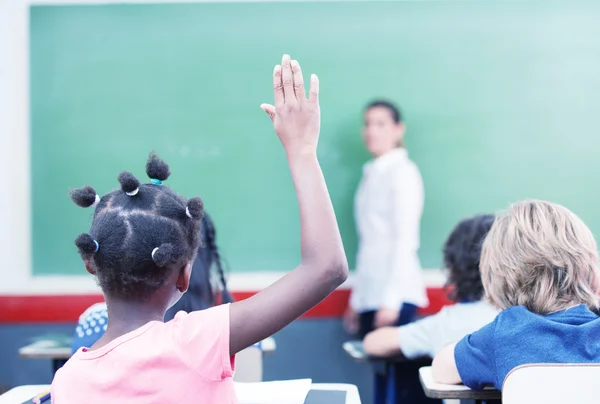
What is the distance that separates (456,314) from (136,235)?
1206 millimetres

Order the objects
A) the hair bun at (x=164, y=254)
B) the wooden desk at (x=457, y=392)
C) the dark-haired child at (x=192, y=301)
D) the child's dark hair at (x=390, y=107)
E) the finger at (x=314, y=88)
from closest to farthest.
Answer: the finger at (x=314, y=88)
the hair bun at (x=164, y=254)
the wooden desk at (x=457, y=392)
the dark-haired child at (x=192, y=301)
the child's dark hair at (x=390, y=107)

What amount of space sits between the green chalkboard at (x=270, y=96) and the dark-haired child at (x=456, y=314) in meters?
1.27

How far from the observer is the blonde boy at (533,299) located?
1.32 meters

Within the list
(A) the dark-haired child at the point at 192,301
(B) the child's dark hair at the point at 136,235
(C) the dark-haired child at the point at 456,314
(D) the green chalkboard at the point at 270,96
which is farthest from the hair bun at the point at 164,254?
(D) the green chalkboard at the point at 270,96

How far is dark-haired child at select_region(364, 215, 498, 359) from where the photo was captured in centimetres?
191

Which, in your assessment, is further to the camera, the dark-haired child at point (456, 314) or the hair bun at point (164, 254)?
the dark-haired child at point (456, 314)

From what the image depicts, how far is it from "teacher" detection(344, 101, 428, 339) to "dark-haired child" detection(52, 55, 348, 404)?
2.04 metres

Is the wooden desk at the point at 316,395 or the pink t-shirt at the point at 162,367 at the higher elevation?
the pink t-shirt at the point at 162,367

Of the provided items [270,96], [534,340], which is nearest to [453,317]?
[534,340]

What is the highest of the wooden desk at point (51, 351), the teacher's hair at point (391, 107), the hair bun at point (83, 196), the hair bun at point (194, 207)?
the teacher's hair at point (391, 107)

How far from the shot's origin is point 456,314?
193cm

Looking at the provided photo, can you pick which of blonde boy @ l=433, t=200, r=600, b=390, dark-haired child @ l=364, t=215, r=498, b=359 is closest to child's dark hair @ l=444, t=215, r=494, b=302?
dark-haired child @ l=364, t=215, r=498, b=359

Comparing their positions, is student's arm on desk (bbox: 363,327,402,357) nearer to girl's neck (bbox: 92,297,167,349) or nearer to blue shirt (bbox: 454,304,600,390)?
blue shirt (bbox: 454,304,600,390)

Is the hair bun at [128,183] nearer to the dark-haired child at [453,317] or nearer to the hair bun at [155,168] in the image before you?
the hair bun at [155,168]
